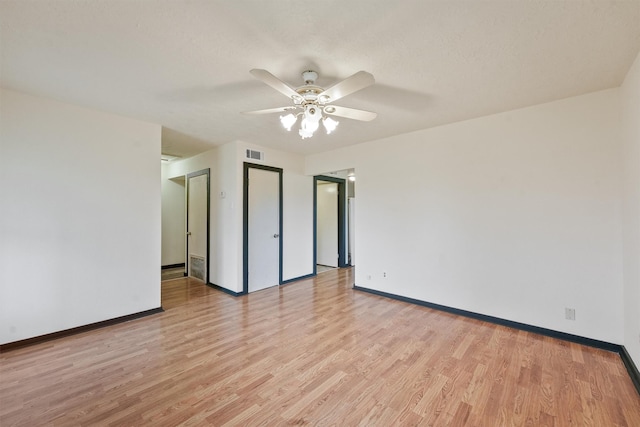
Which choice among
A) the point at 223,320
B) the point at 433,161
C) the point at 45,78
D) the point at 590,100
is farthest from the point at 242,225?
the point at 590,100

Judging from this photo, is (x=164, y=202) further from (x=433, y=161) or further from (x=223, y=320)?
(x=433, y=161)

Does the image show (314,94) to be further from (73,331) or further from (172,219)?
(172,219)

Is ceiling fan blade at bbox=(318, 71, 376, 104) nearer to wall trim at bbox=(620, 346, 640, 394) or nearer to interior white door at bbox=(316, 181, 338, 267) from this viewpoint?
wall trim at bbox=(620, 346, 640, 394)

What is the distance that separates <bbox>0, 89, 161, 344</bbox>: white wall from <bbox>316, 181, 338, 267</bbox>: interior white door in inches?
150

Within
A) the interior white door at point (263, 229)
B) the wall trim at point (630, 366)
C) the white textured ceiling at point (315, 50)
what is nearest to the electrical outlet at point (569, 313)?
the wall trim at point (630, 366)

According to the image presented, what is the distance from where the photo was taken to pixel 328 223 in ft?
21.4

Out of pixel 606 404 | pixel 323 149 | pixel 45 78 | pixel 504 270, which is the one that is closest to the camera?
pixel 606 404

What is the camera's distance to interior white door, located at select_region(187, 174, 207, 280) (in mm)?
5090

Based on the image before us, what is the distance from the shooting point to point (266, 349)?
2586mm

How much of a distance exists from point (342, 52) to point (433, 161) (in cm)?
230

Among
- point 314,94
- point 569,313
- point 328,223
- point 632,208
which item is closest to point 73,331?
point 314,94

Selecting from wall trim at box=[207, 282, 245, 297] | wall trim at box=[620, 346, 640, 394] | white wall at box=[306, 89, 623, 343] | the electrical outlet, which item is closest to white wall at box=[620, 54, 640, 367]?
wall trim at box=[620, 346, 640, 394]

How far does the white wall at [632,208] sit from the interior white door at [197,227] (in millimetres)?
5606

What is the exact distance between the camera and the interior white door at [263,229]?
178 inches
